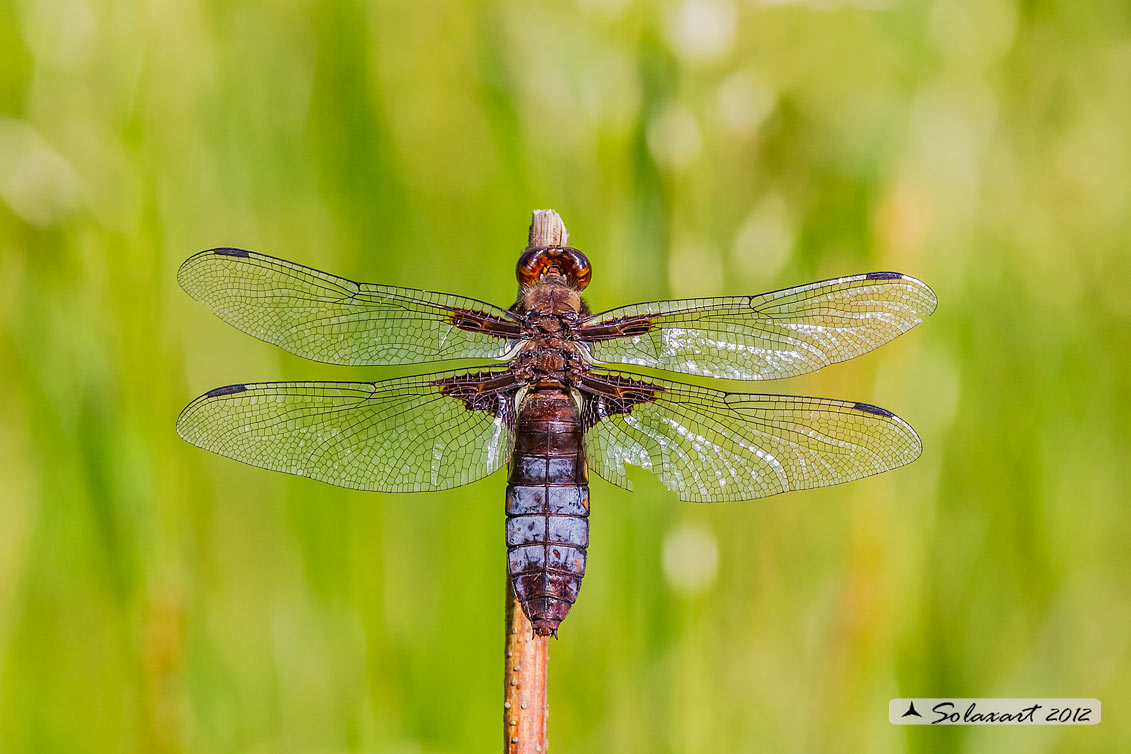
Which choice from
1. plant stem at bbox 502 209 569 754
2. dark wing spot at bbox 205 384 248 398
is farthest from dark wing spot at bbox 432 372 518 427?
plant stem at bbox 502 209 569 754

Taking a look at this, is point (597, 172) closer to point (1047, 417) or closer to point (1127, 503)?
point (1047, 417)

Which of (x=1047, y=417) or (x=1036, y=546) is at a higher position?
(x=1047, y=417)

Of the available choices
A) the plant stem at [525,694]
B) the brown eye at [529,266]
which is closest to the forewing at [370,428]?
the brown eye at [529,266]

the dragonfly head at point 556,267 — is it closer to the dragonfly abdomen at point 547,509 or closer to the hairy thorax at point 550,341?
the hairy thorax at point 550,341

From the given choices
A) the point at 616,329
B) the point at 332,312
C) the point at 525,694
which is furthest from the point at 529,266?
the point at 525,694

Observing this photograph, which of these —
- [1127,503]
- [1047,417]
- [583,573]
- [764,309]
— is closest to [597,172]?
[764,309]

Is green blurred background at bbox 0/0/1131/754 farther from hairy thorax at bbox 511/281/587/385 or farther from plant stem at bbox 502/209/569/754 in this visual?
plant stem at bbox 502/209/569/754
